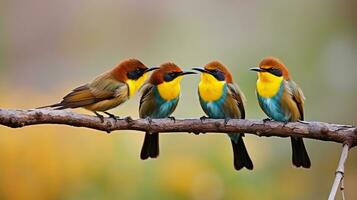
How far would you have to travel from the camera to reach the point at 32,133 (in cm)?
241

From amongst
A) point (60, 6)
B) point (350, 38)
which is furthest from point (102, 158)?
point (350, 38)

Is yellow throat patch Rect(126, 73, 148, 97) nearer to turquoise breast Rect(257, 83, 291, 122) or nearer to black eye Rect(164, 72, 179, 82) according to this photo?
black eye Rect(164, 72, 179, 82)

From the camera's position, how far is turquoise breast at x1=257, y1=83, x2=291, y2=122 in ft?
5.87

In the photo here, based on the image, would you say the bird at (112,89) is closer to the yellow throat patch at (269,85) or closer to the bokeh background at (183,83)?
the yellow throat patch at (269,85)

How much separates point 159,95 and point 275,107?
1.03 ft

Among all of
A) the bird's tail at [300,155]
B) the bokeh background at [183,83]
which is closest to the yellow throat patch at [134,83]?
the bird's tail at [300,155]

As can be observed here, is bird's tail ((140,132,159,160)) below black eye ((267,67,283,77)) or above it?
below

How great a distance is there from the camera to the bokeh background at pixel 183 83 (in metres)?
2.40

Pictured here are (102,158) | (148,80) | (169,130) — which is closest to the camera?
(169,130)

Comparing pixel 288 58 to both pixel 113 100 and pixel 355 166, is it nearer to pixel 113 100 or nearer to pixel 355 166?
pixel 355 166

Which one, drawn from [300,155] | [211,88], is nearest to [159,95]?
[211,88]

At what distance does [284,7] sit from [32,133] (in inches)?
40.0

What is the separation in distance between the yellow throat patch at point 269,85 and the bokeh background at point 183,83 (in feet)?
2.13

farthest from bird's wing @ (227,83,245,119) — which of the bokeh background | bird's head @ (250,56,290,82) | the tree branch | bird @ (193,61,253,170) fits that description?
the bokeh background
